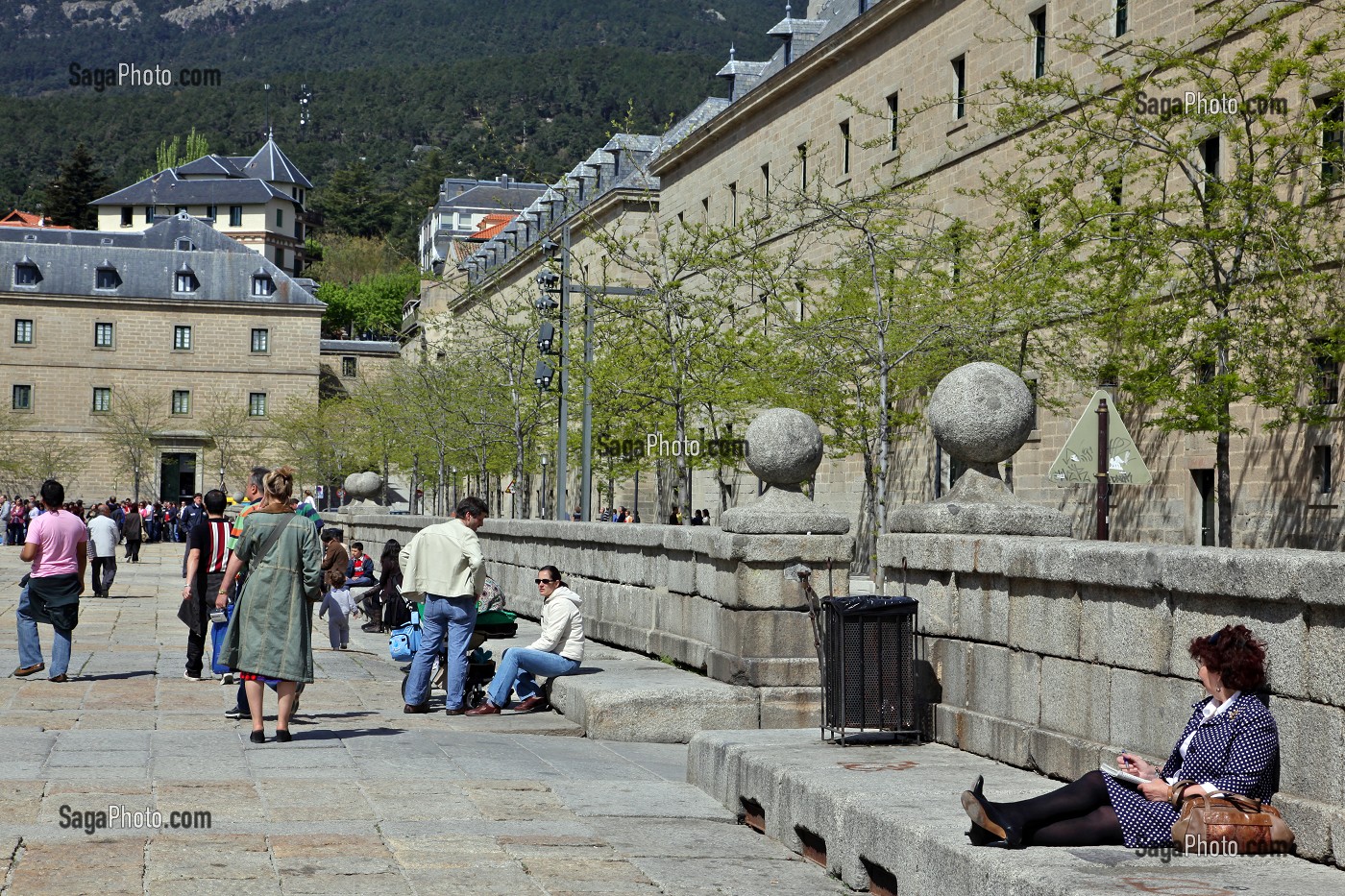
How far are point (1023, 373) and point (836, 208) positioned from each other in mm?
4579

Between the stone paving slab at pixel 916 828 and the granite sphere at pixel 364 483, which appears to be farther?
the granite sphere at pixel 364 483

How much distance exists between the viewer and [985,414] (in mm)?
9320

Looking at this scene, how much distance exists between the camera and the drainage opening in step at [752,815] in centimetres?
857

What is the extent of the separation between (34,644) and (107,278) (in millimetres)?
78620

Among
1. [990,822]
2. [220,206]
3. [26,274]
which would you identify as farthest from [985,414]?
[220,206]

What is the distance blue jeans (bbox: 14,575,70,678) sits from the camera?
1420 cm

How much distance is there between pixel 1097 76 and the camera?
98.8 feet

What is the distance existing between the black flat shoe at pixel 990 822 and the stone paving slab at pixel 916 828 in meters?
0.08

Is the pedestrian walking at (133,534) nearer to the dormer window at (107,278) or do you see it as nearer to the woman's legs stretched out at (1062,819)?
the woman's legs stretched out at (1062,819)

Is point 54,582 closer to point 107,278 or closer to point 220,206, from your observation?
point 107,278

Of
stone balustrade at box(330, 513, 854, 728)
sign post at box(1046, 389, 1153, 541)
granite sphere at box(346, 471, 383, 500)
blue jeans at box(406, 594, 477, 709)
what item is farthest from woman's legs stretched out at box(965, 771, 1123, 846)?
granite sphere at box(346, 471, 383, 500)

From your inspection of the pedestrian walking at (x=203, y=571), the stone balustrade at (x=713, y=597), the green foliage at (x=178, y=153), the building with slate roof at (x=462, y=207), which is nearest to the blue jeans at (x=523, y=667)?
the stone balustrade at (x=713, y=597)

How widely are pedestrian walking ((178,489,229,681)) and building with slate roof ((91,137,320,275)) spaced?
4514 inches

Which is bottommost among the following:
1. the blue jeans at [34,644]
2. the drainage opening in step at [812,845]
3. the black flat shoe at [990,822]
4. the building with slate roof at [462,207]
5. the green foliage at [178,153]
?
the drainage opening in step at [812,845]
